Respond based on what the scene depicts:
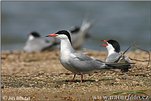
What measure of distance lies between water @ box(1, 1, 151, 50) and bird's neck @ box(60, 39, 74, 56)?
944 cm

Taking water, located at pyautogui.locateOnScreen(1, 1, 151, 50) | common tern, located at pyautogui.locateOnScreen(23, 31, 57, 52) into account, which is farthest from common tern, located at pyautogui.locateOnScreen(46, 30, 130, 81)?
water, located at pyautogui.locateOnScreen(1, 1, 151, 50)

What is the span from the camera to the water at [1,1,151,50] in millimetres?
18297

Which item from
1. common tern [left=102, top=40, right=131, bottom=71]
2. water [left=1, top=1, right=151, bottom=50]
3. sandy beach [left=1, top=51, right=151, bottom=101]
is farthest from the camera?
water [left=1, top=1, right=151, bottom=50]

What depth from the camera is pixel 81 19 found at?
20.5m

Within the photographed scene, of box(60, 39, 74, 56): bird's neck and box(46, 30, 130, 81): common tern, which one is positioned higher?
box(60, 39, 74, 56): bird's neck

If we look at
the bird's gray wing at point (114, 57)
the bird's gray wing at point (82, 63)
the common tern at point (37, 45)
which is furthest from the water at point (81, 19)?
the bird's gray wing at point (82, 63)

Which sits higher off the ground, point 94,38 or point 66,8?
point 66,8

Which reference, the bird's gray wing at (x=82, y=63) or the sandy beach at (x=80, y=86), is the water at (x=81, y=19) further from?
the bird's gray wing at (x=82, y=63)

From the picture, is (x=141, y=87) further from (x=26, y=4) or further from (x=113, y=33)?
(x=26, y=4)

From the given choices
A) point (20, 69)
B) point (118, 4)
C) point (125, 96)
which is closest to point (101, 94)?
point (125, 96)

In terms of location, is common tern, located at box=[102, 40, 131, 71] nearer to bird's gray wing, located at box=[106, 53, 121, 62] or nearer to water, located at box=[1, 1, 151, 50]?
bird's gray wing, located at box=[106, 53, 121, 62]

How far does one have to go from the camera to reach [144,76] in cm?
753

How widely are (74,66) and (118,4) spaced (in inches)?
651

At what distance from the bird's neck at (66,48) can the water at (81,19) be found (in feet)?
31.0
